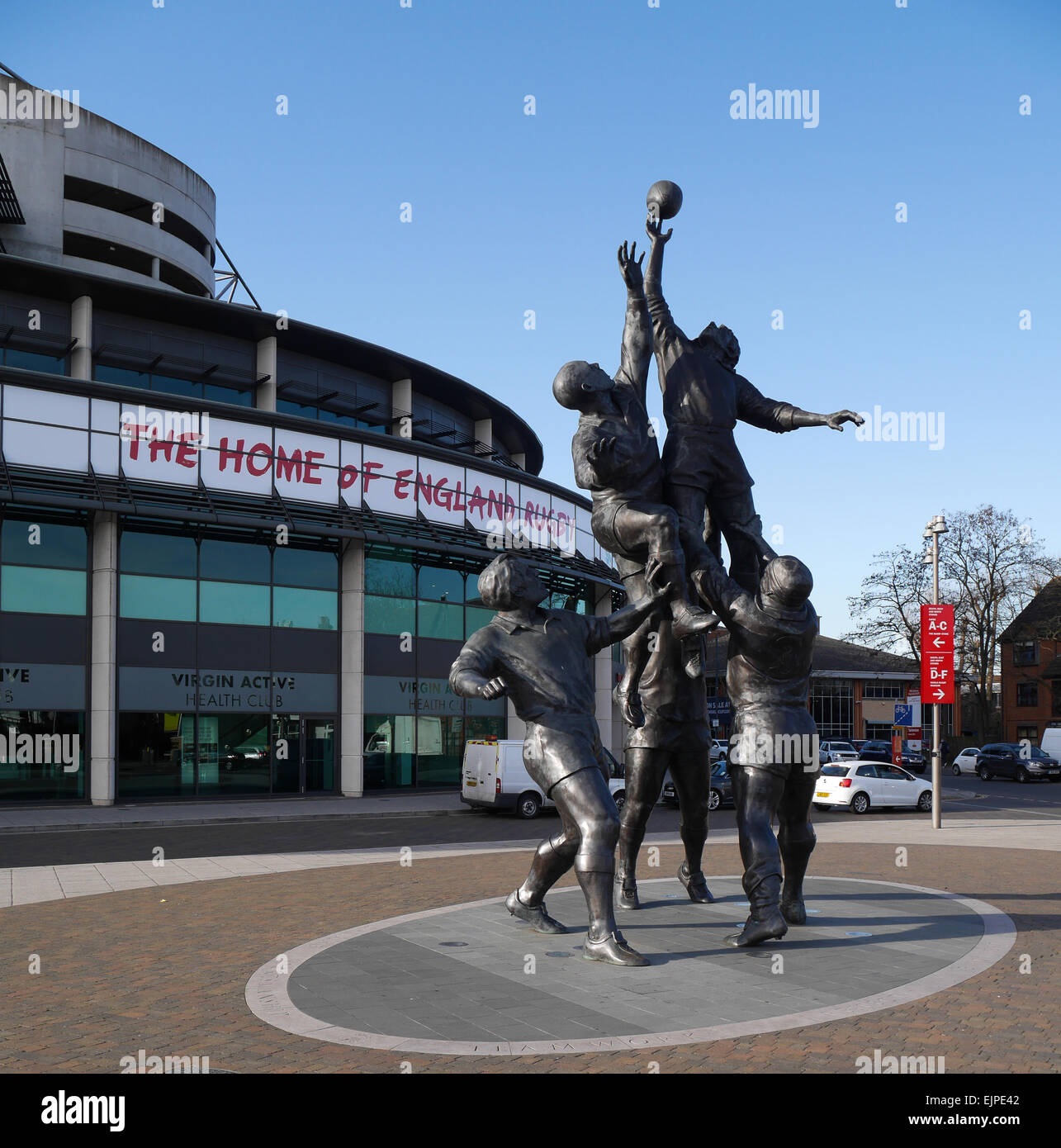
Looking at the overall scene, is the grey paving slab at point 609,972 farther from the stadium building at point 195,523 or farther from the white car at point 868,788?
the white car at point 868,788

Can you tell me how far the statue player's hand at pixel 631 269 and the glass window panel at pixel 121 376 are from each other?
2056 cm

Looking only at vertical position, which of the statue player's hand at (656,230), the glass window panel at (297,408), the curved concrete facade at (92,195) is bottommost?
the statue player's hand at (656,230)

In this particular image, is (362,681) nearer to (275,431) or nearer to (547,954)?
(275,431)

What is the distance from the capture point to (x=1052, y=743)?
45781mm

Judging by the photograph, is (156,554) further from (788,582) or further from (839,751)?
(839,751)

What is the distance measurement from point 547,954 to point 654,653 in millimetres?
2198

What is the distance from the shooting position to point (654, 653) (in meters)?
7.46

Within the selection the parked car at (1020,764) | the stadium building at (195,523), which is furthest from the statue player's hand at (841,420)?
the parked car at (1020,764)

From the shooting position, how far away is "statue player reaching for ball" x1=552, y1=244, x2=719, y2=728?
22.8ft

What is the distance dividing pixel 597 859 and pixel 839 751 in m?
37.6

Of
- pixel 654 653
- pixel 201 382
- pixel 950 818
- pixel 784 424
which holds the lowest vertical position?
pixel 950 818

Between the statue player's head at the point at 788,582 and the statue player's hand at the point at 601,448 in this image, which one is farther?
the statue player's hand at the point at 601,448

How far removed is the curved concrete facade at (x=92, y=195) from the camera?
27578 mm
